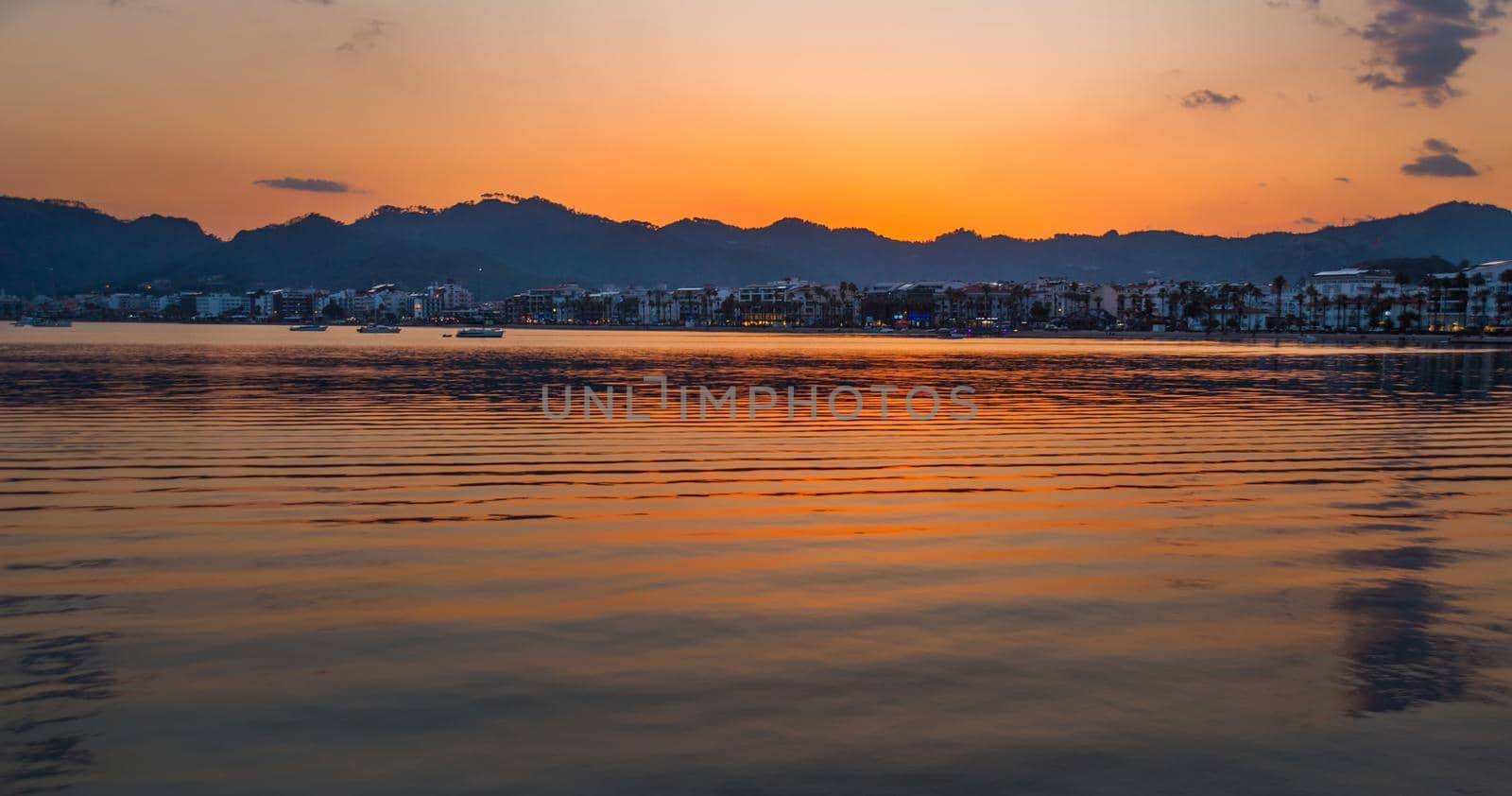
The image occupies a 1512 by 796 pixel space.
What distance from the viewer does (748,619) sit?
9.41 meters

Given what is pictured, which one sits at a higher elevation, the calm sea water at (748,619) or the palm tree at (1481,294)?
the palm tree at (1481,294)

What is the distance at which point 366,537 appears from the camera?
41.6 ft

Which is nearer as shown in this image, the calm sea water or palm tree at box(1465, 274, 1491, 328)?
the calm sea water

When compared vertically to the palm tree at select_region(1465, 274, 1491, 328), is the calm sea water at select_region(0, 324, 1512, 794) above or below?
below

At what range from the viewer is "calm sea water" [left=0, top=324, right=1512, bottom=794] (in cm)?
651

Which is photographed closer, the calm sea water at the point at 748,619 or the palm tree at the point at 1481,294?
the calm sea water at the point at 748,619

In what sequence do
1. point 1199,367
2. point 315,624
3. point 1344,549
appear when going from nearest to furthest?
point 315,624 → point 1344,549 → point 1199,367

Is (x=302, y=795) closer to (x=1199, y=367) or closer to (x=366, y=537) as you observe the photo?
(x=366, y=537)

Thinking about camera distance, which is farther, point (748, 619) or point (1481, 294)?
point (1481, 294)

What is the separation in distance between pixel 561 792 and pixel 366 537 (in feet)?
24.5

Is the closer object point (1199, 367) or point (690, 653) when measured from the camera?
point (690, 653)

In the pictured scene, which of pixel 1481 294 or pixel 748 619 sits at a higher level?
pixel 1481 294

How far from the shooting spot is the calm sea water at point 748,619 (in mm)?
6508

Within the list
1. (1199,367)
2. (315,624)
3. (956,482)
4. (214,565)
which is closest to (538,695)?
(315,624)
